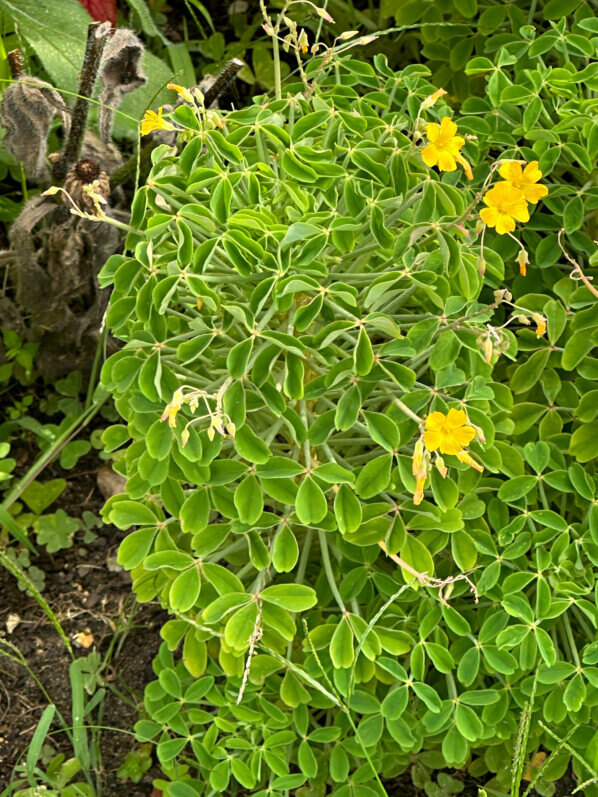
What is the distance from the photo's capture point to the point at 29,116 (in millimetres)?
2100

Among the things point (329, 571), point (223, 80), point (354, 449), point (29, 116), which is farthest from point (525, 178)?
point (29, 116)

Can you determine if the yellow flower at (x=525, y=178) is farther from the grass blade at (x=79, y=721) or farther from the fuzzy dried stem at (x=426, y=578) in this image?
the grass blade at (x=79, y=721)

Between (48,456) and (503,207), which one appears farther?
(48,456)

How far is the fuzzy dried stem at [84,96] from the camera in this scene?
80.1 inches

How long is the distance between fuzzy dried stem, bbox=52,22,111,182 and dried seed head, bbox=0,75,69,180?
0.15 ft

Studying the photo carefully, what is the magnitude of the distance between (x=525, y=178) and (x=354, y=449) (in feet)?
1.77

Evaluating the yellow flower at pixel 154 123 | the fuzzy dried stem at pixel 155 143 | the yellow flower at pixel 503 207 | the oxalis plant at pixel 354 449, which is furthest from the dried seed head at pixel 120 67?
the yellow flower at pixel 503 207

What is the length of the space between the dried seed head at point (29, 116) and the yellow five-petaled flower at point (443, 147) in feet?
3.10

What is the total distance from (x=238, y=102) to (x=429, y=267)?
162 centimetres

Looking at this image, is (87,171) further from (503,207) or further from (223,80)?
(503,207)

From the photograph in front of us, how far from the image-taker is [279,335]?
→ 145 centimetres

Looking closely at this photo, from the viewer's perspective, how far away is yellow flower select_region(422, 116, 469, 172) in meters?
1.48

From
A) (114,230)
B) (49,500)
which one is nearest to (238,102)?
(114,230)

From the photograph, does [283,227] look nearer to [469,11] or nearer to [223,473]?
[223,473]
